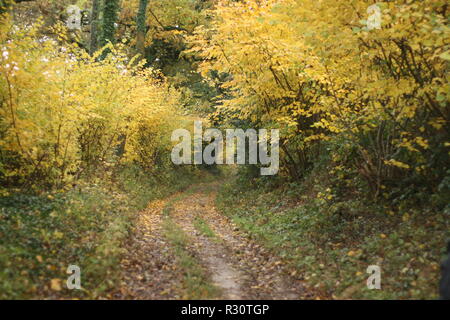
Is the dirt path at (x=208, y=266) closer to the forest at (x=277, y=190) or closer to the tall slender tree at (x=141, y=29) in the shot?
the forest at (x=277, y=190)

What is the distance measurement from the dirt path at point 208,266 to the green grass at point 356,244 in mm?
486

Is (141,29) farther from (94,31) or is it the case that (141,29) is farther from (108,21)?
(94,31)

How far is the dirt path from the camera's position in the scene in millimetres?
6695

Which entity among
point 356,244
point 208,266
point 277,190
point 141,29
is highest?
point 141,29

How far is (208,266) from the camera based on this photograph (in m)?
8.07

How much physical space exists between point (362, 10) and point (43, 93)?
7.37m

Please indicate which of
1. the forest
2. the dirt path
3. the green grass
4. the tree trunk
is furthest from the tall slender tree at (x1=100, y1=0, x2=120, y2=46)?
the green grass

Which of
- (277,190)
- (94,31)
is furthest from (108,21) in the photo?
(277,190)

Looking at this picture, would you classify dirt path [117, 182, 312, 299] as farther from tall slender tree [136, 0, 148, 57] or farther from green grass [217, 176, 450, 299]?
tall slender tree [136, 0, 148, 57]

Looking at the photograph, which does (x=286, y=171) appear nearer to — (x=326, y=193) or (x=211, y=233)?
(x=326, y=193)

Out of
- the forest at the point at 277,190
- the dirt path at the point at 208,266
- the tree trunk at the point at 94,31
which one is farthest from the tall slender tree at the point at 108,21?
the dirt path at the point at 208,266

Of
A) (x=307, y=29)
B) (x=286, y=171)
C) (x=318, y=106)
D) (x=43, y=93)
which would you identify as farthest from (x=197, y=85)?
(x=307, y=29)

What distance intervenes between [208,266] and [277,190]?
7520 millimetres

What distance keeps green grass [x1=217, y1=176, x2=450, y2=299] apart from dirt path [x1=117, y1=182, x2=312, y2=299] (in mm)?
486
